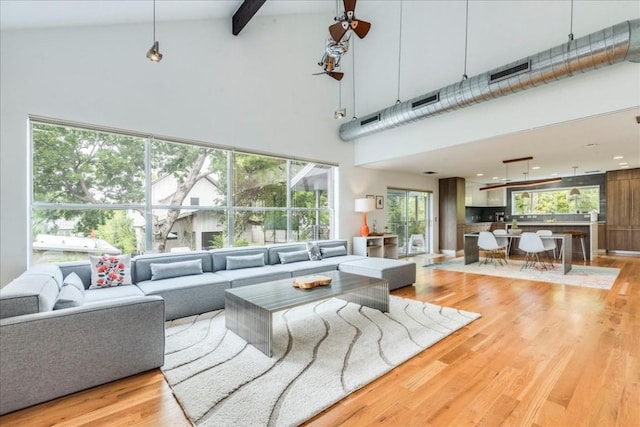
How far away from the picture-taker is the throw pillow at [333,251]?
566cm

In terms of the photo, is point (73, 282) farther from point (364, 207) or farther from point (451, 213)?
point (451, 213)

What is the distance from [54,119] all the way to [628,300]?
312 inches

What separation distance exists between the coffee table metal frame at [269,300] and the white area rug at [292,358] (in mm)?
101

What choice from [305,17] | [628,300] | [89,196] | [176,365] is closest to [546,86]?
[628,300]

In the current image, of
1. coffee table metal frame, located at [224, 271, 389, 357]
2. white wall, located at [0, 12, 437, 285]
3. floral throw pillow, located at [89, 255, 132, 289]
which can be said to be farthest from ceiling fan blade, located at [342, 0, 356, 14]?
floral throw pillow, located at [89, 255, 132, 289]

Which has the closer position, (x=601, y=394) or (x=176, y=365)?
(x=601, y=394)

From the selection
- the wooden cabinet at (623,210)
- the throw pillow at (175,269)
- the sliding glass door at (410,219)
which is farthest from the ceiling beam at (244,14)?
the wooden cabinet at (623,210)

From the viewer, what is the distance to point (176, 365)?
2.42 metres

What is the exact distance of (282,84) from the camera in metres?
5.69

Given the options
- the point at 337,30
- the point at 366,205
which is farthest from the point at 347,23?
the point at 366,205

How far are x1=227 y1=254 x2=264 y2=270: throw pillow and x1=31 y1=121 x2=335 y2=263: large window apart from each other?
65 cm

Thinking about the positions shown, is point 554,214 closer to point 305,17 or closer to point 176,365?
point 305,17

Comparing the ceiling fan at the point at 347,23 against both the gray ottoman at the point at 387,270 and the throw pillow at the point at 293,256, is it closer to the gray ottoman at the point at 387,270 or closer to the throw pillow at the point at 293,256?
the gray ottoman at the point at 387,270

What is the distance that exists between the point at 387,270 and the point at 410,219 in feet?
15.5
